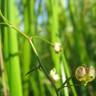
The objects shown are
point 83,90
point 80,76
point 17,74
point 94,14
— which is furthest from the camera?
point 94,14

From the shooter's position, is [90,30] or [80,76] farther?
[90,30]

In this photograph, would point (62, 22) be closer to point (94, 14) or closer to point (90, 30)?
point (90, 30)

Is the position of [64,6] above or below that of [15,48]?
above

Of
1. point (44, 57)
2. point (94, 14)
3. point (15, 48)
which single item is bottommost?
point (15, 48)

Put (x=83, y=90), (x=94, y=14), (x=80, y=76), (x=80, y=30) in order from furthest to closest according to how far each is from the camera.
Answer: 1. (x=94, y=14)
2. (x=80, y=30)
3. (x=83, y=90)
4. (x=80, y=76)

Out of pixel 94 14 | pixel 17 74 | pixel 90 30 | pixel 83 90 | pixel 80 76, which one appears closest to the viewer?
pixel 80 76

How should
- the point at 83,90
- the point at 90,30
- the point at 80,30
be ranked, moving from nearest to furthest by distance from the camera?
the point at 83,90 < the point at 80,30 < the point at 90,30

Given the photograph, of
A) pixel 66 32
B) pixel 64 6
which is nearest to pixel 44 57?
pixel 64 6

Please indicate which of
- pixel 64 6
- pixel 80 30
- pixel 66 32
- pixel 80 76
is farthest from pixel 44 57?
pixel 80 76

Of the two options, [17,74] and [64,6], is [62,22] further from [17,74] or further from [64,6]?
[17,74]
